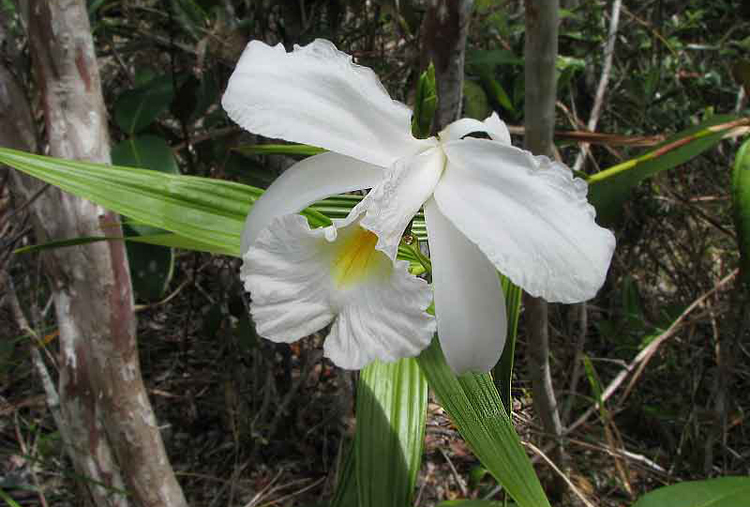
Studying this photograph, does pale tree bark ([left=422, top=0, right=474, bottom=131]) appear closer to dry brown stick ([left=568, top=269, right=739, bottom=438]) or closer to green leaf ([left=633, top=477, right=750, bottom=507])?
green leaf ([left=633, top=477, right=750, bottom=507])

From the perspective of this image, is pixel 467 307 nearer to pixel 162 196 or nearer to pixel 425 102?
pixel 425 102

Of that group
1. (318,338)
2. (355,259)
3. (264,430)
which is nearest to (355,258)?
(355,259)

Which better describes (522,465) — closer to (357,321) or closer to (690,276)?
(357,321)

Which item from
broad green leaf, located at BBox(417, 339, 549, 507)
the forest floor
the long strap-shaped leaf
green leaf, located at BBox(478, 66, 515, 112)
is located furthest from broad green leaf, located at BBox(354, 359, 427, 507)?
green leaf, located at BBox(478, 66, 515, 112)

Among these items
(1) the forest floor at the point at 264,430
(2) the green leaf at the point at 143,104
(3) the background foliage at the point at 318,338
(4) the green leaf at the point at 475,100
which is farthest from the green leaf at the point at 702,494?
(2) the green leaf at the point at 143,104

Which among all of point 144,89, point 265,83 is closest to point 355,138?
point 265,83

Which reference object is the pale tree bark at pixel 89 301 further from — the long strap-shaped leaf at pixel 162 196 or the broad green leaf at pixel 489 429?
the broad green leaf at pixel 489 429

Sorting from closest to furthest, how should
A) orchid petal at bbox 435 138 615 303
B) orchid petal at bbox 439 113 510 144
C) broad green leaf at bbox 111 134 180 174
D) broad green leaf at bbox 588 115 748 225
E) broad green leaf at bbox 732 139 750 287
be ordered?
orchid petal at bbox 435 138 615 303 < orchid petal at bbox 439 113 510 144 < broad green leaf at bbox 732 139 750 287 < broad green leaf at bbox 588 115 748 225 < broad green leaf at bbox 111 134 180 174
